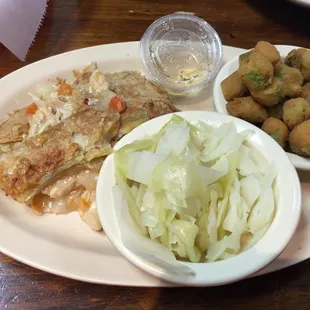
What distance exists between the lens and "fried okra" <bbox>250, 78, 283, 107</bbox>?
1648 millimetres

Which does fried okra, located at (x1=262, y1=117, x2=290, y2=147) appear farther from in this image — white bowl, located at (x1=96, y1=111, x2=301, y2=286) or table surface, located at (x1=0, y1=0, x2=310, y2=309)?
table surface, located at (x1=0, y1=0, x2=310, y2=309)

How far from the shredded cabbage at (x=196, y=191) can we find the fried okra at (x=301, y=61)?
0.42 meters

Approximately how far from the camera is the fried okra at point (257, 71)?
1602 millimetres

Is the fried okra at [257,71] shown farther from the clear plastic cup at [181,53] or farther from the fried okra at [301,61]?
the clear plastic cup at [181,53]

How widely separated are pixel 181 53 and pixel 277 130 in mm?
674

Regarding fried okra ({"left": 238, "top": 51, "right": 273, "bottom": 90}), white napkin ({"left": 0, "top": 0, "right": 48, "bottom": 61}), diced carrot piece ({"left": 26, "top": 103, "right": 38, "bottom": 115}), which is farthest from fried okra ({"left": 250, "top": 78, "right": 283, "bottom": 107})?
white napkin ({"left": 0, "top": 0, "right": 48, "bottom": 61})

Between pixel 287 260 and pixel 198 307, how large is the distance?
0.34m

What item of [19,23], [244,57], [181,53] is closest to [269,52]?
[244,57]

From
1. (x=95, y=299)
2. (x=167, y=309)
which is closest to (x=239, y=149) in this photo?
(x=167, y=309)

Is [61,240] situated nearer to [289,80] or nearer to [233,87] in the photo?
[233,87]

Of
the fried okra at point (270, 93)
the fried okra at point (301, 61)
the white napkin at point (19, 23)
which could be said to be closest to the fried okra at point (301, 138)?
the fried okra at point (270, 93)

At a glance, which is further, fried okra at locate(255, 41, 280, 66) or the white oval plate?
fried okra at locate(255, 41, 280, 66)

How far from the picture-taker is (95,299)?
157cm

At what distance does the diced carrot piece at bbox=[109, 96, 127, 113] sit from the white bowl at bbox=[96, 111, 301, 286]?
0.21 meters
